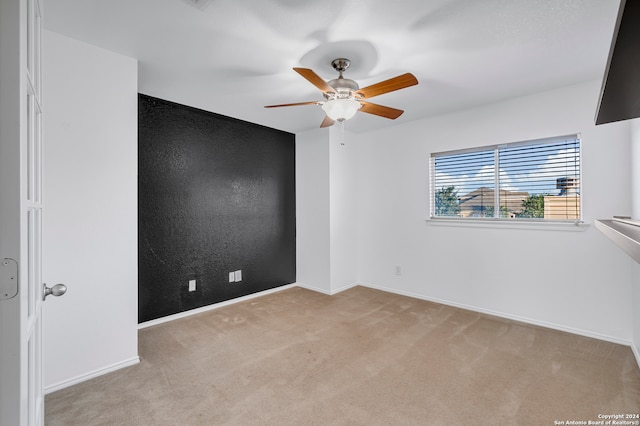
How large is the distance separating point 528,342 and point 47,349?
3.69m

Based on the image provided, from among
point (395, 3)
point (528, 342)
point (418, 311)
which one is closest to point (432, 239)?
point (418, 311)

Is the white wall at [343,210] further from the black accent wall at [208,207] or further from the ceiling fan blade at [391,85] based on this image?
the ceiling fan blade at [391,85]

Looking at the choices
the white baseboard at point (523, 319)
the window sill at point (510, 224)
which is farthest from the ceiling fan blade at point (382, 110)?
the white baseboard at point (523, 319)

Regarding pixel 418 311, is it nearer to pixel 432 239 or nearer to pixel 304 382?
pixel 432 239

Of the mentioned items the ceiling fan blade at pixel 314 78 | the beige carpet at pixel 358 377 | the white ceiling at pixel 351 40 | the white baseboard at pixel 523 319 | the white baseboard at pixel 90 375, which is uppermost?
the white ceiling at pixel 351 40

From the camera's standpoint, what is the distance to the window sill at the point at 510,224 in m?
2.75

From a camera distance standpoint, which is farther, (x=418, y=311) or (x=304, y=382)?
(x=418, y=311)

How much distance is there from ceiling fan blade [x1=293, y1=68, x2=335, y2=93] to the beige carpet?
2.04m

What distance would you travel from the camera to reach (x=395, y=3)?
1648 mm

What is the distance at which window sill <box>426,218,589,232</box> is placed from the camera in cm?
275

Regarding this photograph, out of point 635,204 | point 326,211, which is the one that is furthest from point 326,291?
point 635,204

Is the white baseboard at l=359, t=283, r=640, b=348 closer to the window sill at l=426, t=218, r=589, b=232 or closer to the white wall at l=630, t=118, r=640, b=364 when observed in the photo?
the white wall at l=630, t=118, r=640, b=364

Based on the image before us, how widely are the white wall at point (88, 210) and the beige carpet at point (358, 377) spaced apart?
25 centimetres

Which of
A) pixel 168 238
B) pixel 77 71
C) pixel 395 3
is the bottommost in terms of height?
pixel 168 238
